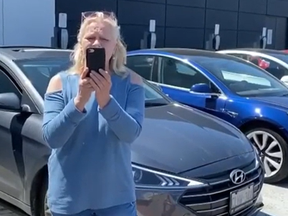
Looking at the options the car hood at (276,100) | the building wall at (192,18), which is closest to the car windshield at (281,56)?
the car hood at (276,100)

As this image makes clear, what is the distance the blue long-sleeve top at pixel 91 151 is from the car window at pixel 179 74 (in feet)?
12.8

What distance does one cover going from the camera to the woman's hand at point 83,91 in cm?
209

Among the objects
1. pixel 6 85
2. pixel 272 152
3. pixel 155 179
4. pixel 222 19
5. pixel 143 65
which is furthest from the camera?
pixel 222 19

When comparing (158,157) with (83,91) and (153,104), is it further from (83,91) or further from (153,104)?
(83,91)

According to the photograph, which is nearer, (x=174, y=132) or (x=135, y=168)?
(x=135, y=168)

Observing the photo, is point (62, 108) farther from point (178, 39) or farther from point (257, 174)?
point (178, 39)

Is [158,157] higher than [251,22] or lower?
lower

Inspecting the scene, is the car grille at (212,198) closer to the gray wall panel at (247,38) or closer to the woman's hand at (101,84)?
the woman's hand at (101,84)

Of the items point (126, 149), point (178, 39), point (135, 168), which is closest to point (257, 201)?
point (135, 168)

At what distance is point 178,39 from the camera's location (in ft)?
65.4

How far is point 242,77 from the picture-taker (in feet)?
21.1

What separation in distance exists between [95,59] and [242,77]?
4551 mm

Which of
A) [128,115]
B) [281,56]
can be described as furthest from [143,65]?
[128,115]

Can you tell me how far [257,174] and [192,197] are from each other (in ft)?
2.57
